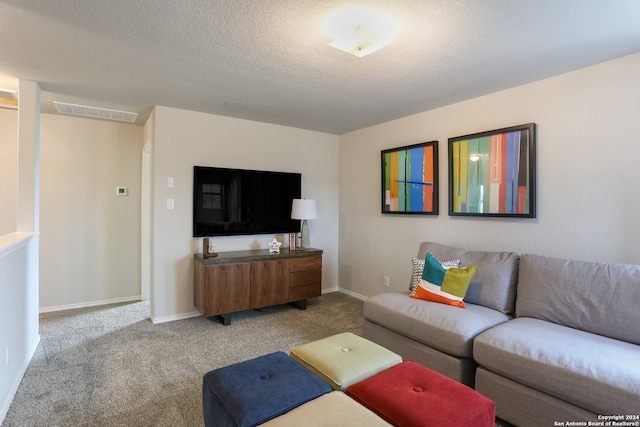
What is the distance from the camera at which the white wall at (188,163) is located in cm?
351

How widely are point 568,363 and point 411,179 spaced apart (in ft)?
7.85

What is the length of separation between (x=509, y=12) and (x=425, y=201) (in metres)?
2.05

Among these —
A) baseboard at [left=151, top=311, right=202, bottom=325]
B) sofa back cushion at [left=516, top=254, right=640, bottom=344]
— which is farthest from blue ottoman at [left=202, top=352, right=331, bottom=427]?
baseboard at [left=151, top=311, right=202, bottom=325]

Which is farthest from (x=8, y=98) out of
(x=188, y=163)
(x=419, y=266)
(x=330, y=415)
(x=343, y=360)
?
(x=419, y=266)

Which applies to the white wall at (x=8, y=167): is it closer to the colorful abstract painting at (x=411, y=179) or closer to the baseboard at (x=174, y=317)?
the baseboard at (x=174, y=317)

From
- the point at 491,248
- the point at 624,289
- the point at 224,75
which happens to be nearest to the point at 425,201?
the point at 491,248

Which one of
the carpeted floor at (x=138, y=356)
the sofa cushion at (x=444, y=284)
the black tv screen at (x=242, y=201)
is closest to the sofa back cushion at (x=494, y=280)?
the sofa cushion at (x=444, y=284)

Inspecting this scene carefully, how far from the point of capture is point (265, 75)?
8.71 ft

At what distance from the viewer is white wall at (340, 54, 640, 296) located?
7.44 feet

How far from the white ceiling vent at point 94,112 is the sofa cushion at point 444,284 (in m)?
3.66

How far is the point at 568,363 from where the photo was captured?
5.38 feet

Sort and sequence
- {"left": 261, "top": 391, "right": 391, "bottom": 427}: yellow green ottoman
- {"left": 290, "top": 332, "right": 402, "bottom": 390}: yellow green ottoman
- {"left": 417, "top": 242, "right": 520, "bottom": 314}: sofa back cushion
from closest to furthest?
{"left": 261, "top": 391, "right": 391, "bottom": 427}: yellow green ottoman
{"left": 290, "top": 332, "right": 402, "bottom": 390}: yellow green ottoman
{"left": 417, "top": 242, "right": 520, "bottom": 314}: sofa back cushion

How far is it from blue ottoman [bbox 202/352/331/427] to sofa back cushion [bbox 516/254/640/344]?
1.70m

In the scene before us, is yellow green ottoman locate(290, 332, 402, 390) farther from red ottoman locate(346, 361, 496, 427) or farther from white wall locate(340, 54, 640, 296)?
white wall locate(340, 54, 640, 296)
